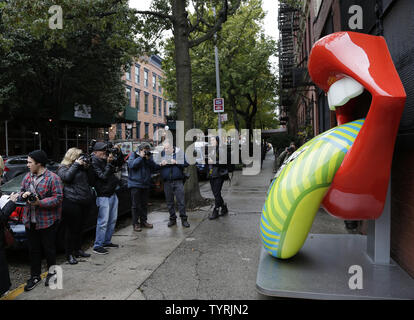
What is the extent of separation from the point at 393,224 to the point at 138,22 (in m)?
10.0

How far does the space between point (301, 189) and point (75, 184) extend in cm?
327

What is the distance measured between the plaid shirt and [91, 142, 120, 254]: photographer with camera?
3.59 feet

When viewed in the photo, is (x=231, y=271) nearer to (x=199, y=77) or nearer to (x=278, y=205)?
(x=278, y=205)

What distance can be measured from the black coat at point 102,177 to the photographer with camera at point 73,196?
32 centimetres

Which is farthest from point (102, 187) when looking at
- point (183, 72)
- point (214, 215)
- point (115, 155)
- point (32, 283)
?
point (183, 72)

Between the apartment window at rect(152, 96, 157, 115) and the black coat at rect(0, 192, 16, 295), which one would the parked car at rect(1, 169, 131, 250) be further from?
the apartment window at rect(152, 96, 157, 115)

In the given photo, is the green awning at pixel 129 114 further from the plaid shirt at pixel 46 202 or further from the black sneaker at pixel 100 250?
the plaid shirt at pixel 46 202

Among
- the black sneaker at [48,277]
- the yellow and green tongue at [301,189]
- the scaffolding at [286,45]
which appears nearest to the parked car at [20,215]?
the black sneaker at [48,277]

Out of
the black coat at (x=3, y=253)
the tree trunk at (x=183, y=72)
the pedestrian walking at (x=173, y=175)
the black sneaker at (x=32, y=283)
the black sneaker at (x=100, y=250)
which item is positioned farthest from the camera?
the tree trunk at (x=183, y=72)

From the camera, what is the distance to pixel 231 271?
4332mm

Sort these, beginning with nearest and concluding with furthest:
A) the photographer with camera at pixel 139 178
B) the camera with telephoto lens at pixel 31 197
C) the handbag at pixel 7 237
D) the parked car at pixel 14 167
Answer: the handbag at pixel 7 237 < the camera with telephoto lens at pixel 31 197 < the photographer with camera at pixel 139 178 < the parked car at pixel 14 167

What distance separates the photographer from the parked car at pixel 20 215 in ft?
15.9

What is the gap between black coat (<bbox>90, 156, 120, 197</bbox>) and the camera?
5281 mm
